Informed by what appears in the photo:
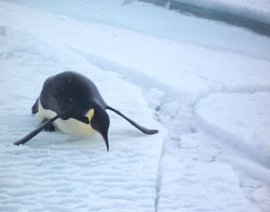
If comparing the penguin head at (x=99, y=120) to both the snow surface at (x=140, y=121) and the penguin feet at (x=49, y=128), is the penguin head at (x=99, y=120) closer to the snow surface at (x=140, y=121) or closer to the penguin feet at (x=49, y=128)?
the snow surface at (x=140, y=121)

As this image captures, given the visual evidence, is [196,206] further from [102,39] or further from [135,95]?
[102,39]

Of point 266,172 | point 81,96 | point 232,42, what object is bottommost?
point 232,42

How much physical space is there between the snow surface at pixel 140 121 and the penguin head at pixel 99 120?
125mm

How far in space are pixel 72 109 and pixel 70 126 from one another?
14cm

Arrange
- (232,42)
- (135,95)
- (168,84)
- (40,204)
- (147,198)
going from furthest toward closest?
(232,42) → (168,84) → (135,95) → (147,198) → (40,204)

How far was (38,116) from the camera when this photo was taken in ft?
9.81

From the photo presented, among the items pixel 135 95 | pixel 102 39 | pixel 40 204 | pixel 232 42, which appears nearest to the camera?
pixel 40 204

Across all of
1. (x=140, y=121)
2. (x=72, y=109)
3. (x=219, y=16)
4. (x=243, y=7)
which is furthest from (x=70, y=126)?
(x=219, y=16)

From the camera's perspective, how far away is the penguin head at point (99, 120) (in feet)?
8.80

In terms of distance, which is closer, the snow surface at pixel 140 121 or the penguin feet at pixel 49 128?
the snow surface at pixel 140 121

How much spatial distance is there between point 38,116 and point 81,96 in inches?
15.0

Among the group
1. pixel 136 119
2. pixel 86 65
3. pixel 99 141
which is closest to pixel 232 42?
pixel 86 65

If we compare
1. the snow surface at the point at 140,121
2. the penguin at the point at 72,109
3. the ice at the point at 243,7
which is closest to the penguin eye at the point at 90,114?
the penguin at the point at 72,109

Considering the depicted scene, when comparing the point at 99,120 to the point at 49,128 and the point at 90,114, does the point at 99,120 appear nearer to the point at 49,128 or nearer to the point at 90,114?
the point at 90,114
